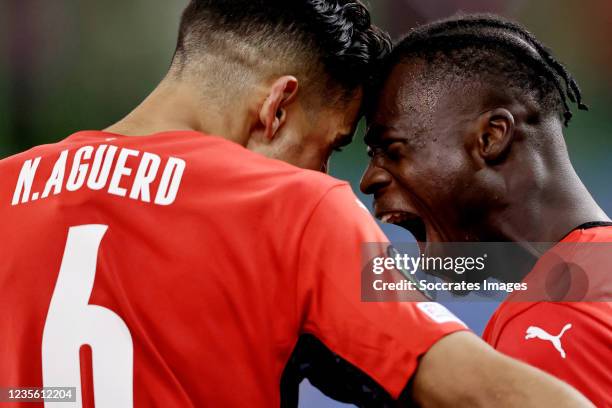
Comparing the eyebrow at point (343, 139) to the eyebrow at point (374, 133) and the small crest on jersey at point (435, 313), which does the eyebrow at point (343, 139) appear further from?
the small crest on jersey at point (435, 313)

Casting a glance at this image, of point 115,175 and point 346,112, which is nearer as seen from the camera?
point 115,175

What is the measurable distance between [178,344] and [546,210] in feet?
3.61

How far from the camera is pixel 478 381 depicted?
4.13ft

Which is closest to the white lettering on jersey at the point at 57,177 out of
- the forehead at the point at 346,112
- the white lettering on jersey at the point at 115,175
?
the white lettering on jersey at the point at 115,175

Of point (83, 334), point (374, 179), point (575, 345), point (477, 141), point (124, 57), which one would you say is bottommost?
point (575, 345)

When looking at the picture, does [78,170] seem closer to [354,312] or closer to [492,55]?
[354,312]

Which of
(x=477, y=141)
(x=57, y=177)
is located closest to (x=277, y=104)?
(x=57, y=177)

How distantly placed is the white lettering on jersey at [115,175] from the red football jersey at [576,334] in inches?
33.4

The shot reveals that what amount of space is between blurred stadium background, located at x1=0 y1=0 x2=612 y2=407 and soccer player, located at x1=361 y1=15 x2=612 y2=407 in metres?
2.99

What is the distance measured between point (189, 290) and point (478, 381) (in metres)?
0.51

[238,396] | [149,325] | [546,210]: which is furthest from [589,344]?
[149,325]

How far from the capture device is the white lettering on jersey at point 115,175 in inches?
58.4

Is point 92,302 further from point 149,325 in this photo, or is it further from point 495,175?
point 495,175

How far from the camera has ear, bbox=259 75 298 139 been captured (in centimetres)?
180
